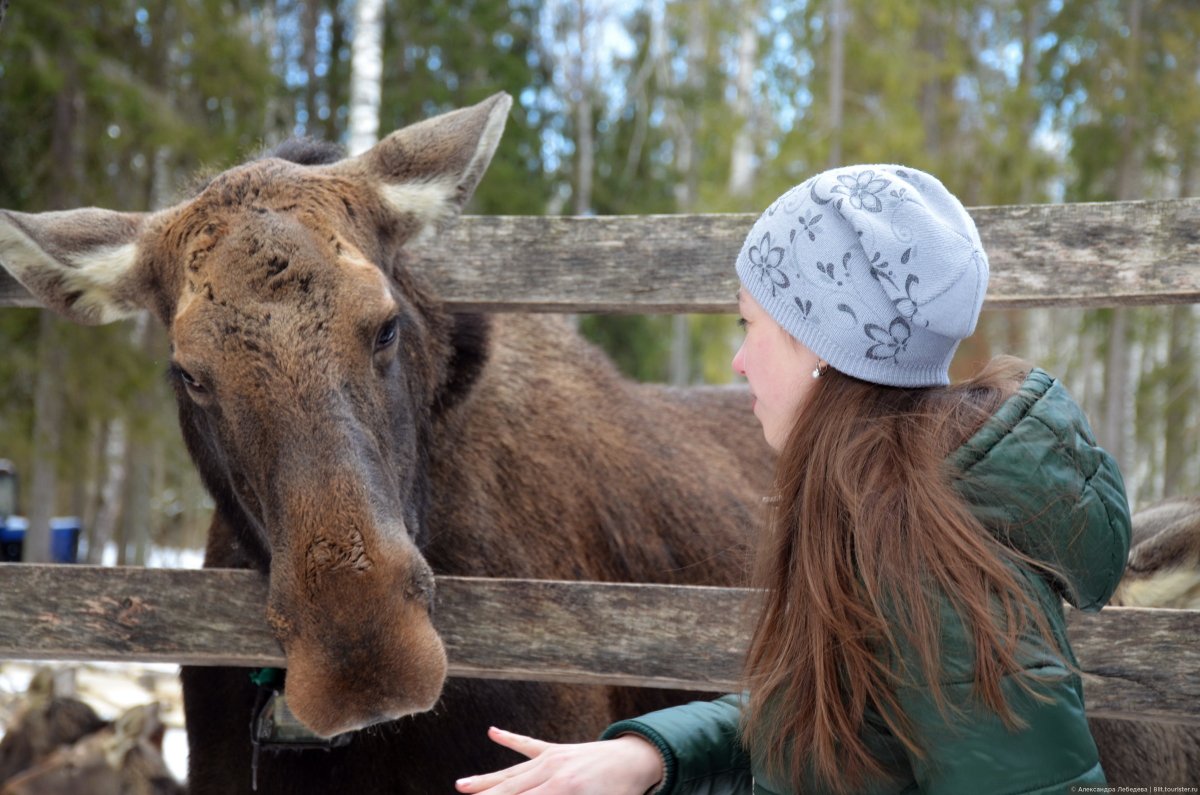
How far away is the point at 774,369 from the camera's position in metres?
1.97

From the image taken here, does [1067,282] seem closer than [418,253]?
Yes

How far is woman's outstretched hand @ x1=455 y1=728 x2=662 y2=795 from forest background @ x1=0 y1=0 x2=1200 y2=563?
29.8 feet

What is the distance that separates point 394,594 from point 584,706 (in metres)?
1.15

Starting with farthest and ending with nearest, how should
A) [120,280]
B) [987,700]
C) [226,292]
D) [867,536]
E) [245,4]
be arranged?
[245,4] < [120,280] < [226,292] < [867,536] < [987,700]

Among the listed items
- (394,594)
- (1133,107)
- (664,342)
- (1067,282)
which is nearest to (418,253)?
(394,594)

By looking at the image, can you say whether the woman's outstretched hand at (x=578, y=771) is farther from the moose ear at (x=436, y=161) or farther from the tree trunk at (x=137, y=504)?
the tree trunk at (x=137, y=504)

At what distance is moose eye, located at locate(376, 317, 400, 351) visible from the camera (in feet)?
8.74

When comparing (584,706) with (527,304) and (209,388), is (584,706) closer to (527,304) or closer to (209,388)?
(527,304)

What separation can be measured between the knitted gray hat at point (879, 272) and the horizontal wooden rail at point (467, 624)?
1.04m

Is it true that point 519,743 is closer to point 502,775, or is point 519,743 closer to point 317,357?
point 502,775

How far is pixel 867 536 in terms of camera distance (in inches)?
68.8

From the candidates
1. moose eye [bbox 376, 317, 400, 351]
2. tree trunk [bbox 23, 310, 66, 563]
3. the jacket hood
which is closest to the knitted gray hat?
the jacket hood

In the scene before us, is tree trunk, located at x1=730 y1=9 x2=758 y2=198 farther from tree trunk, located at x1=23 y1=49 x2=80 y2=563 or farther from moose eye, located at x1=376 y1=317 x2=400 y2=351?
moose eye, located at x1=376 y1=317 x2=400 y2=351

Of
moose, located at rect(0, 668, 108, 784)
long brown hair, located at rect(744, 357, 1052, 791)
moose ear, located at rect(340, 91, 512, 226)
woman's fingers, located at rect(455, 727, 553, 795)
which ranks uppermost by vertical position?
moose ear, located at rect(340, 91, 512, 226)
